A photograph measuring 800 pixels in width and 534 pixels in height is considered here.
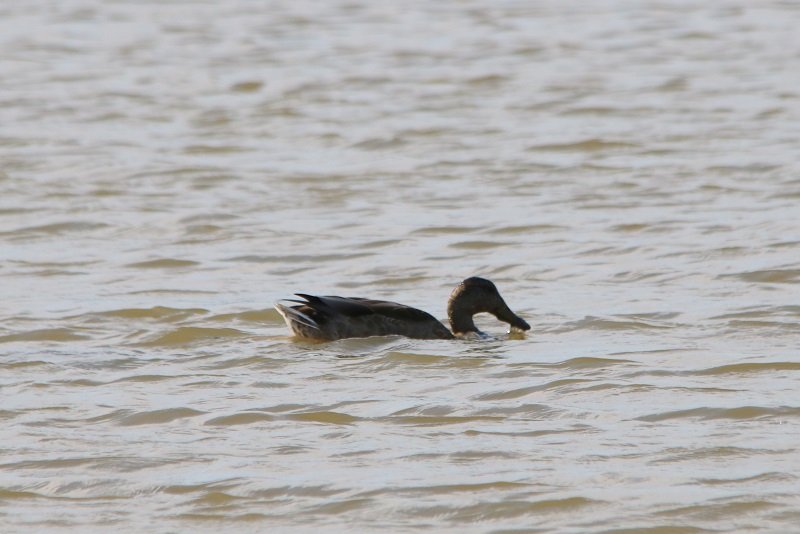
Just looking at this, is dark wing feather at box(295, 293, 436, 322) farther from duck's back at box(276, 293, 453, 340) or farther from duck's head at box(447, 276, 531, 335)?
duck's head at box(447, 276, 531, 335)

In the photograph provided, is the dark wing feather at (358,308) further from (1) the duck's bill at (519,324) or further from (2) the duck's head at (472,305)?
(1) the duck's bill at (519,324)

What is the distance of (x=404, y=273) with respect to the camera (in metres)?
12.6

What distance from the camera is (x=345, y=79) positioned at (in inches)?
870

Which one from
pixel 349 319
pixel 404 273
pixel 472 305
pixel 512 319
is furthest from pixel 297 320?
pixel 404 273

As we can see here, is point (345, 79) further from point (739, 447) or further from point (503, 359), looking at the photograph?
point (739, 447)

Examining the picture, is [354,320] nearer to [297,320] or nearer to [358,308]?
[358,308]

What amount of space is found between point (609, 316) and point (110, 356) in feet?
9.96

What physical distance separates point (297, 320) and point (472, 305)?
3.76 feet

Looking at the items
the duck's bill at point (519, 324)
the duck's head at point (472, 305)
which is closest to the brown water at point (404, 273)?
the duck's bill at point (519, 324)

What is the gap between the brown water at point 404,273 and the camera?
7344 mm

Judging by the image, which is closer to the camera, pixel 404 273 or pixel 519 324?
pixel 519 324

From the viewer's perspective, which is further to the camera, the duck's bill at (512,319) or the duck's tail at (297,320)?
the duck's bill at (512,319)

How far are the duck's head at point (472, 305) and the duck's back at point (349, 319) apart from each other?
0.44 m

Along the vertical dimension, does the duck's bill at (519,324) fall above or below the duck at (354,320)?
below
